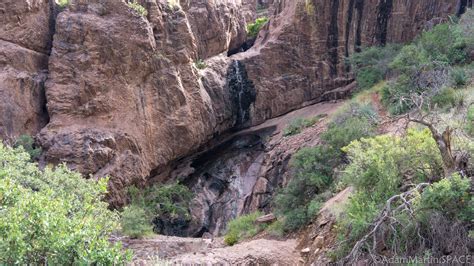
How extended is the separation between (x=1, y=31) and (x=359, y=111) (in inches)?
550

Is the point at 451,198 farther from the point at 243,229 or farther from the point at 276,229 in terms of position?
the point at 243,229

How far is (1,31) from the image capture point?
19.5 metres

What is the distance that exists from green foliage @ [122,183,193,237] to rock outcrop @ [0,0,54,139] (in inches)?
187

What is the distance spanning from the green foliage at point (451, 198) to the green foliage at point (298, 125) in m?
13.2

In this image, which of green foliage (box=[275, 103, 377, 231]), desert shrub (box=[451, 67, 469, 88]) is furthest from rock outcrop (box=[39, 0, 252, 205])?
desert shrub (box=[451, 67, 469, 88])

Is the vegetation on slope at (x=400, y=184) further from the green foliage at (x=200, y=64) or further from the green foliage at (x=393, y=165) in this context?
the green foliage at (x=200, y=64)

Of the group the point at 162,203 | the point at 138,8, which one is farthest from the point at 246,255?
the point at 138,8

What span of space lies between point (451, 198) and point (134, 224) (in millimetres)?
11360

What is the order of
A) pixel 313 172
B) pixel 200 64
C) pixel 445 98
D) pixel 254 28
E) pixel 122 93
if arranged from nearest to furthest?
pixel 313 172 → pixel 445 98 → pixel 122 93 → pixel 200 64 → pixel 254 28

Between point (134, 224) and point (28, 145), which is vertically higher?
point (28, 145)

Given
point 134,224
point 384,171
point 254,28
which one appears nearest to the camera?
point 384,171

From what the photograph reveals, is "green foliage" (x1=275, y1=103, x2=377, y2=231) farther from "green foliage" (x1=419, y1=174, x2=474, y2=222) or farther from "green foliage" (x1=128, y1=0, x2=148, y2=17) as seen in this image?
"green foliage" (x1=128, y1=0, x2=148, y2=17)

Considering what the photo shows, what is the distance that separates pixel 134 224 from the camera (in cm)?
1770

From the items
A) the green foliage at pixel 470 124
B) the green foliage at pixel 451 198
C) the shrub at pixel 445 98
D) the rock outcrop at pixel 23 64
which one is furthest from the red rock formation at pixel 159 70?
the green foliage at pixel 451 198
